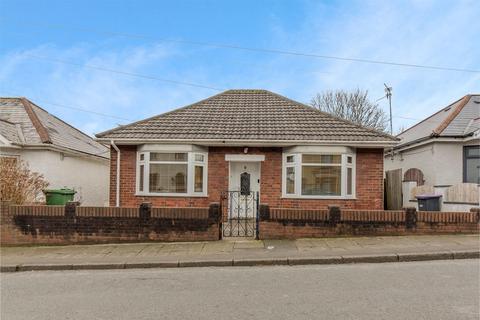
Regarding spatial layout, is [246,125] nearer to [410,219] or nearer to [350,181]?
[350,181]

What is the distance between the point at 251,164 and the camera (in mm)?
14070

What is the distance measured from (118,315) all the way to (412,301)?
380 cm

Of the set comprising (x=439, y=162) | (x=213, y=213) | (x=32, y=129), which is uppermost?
(x=32, y=129)

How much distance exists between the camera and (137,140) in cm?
1355

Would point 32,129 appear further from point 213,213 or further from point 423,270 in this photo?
point 423,270

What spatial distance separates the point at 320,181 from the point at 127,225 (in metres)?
6.40

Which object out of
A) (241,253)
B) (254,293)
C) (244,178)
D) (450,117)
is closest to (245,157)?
(244,178)

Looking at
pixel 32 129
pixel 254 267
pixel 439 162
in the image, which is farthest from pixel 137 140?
pixel 439 162

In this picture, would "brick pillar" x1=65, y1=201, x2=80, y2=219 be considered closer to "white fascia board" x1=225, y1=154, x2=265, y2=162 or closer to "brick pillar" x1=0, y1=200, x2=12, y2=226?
"brick pillar" x1=0, y1=200, x2=12, y2=226

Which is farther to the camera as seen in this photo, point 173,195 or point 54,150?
point 54,150

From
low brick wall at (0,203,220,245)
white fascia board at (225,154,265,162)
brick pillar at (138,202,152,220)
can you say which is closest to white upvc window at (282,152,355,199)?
white fascia board at (225,154,265,162)

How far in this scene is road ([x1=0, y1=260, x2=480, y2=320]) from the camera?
16.9ft

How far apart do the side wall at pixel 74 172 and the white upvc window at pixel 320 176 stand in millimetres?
9173

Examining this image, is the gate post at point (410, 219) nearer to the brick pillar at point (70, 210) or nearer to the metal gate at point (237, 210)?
the metal gate at point (237, 210)
